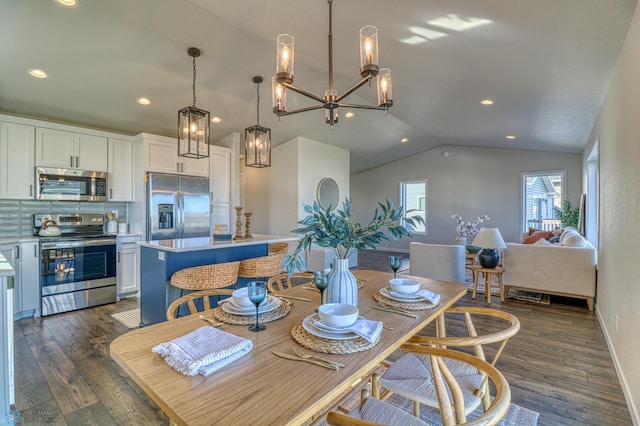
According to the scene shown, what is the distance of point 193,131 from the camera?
3.18 m

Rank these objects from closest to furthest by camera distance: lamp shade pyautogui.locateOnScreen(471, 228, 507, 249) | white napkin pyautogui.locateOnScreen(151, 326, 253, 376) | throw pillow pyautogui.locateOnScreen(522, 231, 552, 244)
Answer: white napkin pyautogui.locateOnScreen(151, 326, 253, 376) → lamp shade pyautogui.locateOnScreen(471, 228, 507, 249) → throw pillow pyautogui.locateOnScreen(522, 231, 552, 244)

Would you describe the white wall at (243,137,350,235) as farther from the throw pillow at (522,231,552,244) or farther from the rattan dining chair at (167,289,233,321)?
the rattan dining chair at (167,289,233,321)

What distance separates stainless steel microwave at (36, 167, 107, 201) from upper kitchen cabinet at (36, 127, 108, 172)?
0.25 feet

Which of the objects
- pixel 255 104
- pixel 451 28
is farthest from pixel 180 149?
pixel 451 28

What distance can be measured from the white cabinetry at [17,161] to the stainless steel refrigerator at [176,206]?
1274 mm

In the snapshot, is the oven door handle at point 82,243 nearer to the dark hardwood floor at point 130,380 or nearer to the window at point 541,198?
the dark hardwood floor at point 130,380

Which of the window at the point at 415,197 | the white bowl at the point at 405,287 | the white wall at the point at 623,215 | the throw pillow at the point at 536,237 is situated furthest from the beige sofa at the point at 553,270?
the window at the point at 415,197

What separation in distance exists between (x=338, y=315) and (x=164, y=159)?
4.30 meters

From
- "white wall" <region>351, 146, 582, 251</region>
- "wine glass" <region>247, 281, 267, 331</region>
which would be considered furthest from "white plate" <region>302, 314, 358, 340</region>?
"white wall" <region>351, 146, 582, 251</region>

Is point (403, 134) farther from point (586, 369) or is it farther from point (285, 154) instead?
point (586, 369)

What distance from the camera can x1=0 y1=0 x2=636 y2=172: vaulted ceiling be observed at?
2.32 m

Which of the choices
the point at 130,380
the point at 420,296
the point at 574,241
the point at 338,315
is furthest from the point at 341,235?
the point at 574,241

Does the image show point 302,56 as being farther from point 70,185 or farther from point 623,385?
point 623,385

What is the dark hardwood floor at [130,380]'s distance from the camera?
1.94 metres
